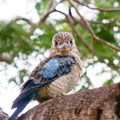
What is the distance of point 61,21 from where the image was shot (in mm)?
8516

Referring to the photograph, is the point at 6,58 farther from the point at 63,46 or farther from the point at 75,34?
the point at 63,46

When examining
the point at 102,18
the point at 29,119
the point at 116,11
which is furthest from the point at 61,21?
the point at 29,119

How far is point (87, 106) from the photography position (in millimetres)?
3355

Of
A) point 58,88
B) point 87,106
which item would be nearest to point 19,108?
point 58,88

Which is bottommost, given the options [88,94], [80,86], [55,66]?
[80,86]

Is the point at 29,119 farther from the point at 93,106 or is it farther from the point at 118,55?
the point at 118,55

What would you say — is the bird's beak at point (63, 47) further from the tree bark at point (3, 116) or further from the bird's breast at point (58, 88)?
the tree bark at point (3, 116)

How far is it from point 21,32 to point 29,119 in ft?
13.1

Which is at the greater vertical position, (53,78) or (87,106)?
(87,106)

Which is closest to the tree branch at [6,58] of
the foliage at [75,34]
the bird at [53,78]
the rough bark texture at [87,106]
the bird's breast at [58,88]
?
the foliage at [75,34]

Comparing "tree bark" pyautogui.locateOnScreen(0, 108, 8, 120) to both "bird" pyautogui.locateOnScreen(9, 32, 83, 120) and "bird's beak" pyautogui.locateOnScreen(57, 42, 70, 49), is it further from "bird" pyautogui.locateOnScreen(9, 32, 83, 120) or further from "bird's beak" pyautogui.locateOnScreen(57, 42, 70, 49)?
"bird's beak" pyautogui.locateOnScreen(57, 42, 70, 49)

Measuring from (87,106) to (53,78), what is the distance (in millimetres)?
1223

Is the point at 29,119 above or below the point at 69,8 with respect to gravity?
above

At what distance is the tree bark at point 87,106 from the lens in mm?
3248
